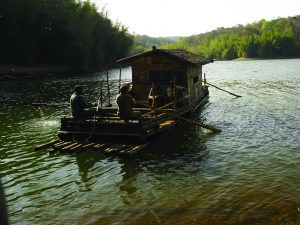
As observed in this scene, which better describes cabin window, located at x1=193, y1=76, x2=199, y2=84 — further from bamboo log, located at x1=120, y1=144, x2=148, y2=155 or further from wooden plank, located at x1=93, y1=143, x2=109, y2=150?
wooden plank, located at x1=93, y1=143, x2=109, y2=150

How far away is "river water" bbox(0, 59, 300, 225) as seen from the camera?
9.84 meters

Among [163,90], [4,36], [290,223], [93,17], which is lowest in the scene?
[290,223]

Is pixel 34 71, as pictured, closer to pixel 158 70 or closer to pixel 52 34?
pixel 52 34

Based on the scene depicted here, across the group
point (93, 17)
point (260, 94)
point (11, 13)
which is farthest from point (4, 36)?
point (260, 94)

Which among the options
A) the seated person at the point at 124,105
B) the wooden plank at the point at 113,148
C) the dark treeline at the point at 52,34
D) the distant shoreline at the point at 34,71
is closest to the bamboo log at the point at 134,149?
the wooden plank at the point at 113,148

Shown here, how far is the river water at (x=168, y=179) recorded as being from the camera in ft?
32.3

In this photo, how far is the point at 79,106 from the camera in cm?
1703

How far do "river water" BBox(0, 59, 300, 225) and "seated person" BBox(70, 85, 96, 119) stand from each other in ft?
7.09

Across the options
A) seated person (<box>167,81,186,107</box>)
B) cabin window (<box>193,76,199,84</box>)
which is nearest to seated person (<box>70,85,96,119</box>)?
seated person (<box>167,81,186,107</box>)

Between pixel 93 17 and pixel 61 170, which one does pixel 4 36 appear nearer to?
pixel 93 17

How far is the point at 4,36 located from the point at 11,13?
5.33 meters

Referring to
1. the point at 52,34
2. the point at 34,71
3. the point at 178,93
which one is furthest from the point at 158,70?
the point at 52,34

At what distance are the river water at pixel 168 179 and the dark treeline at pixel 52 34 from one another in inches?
2000

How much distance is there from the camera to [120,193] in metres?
11.4
